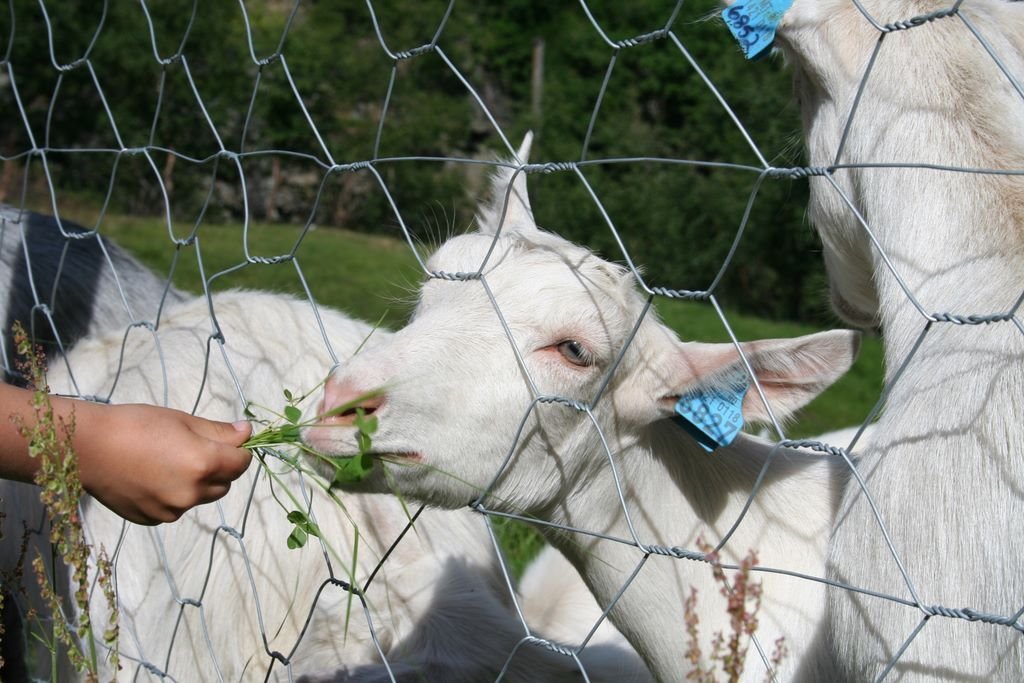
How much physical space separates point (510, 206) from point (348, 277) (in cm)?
1092

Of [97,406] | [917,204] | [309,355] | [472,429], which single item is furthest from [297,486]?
[917,204]

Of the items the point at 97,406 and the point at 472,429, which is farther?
the point at 472,429

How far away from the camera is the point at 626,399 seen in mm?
2279

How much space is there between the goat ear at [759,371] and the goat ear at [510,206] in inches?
17.9

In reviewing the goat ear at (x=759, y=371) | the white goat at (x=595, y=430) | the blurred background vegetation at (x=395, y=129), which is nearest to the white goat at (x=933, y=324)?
the goat ear at (x=759, y=371)

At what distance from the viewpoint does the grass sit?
32.0 feet

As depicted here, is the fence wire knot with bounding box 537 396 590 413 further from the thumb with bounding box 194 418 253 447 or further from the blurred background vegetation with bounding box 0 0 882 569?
the blurred background vegetation with bounding box 0 0 882 569

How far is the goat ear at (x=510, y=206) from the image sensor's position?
8.12ft

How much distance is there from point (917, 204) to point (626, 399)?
0.66 m

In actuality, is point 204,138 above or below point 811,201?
above

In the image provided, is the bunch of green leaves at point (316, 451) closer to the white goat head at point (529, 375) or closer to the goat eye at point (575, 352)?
the white goat head at point (529, 375)

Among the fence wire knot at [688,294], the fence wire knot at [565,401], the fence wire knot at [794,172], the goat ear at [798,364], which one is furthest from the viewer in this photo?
the goat ear at [798,364]

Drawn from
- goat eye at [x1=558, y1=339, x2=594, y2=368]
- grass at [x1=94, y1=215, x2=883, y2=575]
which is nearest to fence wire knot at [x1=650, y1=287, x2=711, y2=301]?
goat eye at [x1=558, y1=339, x2=594, y2=368]

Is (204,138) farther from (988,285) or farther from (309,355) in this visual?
(988,285)
